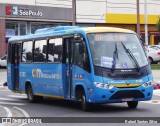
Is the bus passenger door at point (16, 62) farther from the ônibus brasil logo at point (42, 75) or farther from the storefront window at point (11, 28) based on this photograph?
the storefront window at point (11, 28)

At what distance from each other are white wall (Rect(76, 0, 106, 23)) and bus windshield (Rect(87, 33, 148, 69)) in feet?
131

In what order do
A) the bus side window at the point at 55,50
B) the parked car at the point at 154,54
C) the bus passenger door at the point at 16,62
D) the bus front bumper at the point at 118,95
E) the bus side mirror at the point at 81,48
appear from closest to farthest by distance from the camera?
Answer: the bus front bumper at the point at 118,95 → the bus side mirror at the point at 81,48 → the bus side window at the point at 55,50 → the bus passenger door at the point at 16,62 → the parked car at the point at 154,54

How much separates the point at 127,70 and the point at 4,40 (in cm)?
3709

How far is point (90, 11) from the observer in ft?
185

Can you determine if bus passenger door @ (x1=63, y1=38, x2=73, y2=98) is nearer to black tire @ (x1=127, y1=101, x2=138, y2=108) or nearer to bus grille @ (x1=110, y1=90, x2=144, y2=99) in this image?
black tire @ (x1=127, y1=101, x2=138, y2=108)

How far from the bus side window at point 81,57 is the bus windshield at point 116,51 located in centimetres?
24

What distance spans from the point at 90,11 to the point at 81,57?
41.1m

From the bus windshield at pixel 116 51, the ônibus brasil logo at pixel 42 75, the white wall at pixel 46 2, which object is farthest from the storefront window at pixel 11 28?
the bus windshield at pixel 116 51

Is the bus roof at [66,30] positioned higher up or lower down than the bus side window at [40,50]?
higher up

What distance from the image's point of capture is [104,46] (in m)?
15.5

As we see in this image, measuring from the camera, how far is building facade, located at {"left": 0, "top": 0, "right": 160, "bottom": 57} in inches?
2019

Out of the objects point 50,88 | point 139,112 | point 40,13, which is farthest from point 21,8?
point 139,112

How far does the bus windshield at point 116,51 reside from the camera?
598 inches

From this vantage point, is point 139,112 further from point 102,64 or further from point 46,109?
point 46,109
